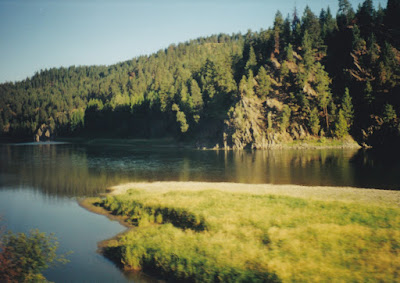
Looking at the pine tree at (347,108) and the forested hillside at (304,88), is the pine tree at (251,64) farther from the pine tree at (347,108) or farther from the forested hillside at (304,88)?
the pine tree at (347,108)

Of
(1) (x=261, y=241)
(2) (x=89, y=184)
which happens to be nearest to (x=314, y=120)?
(2) (x=89, y=184)

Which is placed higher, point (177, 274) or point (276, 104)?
point (276, 104)

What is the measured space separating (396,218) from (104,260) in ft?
73.6

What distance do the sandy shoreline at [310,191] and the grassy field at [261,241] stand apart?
6.24 metres

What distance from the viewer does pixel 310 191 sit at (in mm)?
37656

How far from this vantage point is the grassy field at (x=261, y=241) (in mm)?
16047

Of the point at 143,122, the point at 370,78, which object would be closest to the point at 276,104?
the point at 370,78

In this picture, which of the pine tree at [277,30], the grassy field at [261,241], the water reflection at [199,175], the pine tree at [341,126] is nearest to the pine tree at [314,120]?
the pine tree at [341,126]

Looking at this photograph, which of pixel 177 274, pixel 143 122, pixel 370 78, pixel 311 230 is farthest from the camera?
pixel 143 122

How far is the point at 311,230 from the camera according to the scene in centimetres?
2038

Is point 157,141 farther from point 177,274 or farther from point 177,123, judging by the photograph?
point 177,274

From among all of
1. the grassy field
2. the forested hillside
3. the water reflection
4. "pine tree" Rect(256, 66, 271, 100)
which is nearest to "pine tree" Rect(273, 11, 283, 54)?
the forested hillside

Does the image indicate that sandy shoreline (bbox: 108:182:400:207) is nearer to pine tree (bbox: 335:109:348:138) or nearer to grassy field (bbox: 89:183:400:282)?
grassy field (bbox: 89:183:400:282)

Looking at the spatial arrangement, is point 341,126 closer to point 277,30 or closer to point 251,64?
point 251,64
